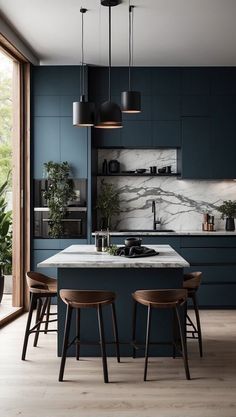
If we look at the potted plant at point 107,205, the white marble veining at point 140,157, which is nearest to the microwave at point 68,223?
the potted plant at point 107,205

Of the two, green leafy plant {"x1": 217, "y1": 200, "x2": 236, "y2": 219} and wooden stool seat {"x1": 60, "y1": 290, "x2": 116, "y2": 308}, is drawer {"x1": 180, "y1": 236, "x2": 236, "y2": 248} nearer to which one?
green leafy plant {"x1": 217, "y1": 200, "x2": 236, "y2": 219}

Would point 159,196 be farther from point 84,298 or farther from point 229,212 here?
point 84,298

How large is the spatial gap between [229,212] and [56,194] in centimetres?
229

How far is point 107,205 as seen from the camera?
7.67 meters

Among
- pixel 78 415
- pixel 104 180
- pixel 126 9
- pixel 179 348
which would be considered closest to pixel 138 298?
pixel 179 348

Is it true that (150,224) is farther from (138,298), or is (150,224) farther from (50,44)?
(138,298)

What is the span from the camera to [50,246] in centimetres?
728

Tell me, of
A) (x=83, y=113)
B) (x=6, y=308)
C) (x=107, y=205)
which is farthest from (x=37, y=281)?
(x=107, y=205)

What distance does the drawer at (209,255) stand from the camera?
718 cm

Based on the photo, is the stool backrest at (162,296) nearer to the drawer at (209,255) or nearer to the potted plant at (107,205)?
the drawer at (209,255)

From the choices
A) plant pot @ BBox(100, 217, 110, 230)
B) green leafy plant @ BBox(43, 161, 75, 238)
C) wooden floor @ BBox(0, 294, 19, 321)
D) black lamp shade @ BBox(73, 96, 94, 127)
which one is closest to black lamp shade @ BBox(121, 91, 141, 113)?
black lamp shade @ BBox(73, 96, 94, 127)

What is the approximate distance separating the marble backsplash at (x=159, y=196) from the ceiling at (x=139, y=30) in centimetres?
127

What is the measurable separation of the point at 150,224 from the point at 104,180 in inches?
34.5

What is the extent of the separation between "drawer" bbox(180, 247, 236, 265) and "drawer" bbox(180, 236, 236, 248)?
0.05 metres
